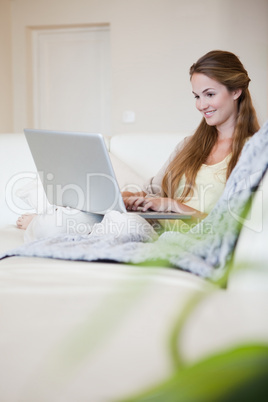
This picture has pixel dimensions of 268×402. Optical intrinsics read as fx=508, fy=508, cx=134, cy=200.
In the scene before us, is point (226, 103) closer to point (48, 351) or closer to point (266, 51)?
point (48, 351)

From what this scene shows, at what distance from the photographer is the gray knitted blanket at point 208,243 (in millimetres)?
939

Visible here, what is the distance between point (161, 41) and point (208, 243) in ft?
13.4

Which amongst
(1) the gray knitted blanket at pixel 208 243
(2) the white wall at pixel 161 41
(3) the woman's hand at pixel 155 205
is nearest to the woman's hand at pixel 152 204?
(3) the woman's hand at pixel 155 205

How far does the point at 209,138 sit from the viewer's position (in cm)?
202

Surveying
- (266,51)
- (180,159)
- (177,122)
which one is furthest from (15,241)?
(177,122)

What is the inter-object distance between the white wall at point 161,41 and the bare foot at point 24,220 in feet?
9.44

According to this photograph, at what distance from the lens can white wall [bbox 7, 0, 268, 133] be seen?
4605 mm

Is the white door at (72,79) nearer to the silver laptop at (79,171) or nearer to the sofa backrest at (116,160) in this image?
the sofa backrest at (116,160)

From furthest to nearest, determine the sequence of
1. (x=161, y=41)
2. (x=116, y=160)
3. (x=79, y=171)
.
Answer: (x=161, y=41), (x=116, y=160), (x=79, y=171)

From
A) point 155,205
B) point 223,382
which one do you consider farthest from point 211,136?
point 223,382

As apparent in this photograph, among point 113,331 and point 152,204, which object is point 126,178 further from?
point 113,331

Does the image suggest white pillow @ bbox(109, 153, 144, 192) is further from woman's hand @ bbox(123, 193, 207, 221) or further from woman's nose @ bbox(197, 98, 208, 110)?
woman's hand @ bbox(123, 193, 207, 221)

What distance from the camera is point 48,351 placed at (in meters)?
0.62

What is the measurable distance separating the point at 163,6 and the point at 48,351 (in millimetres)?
4578
